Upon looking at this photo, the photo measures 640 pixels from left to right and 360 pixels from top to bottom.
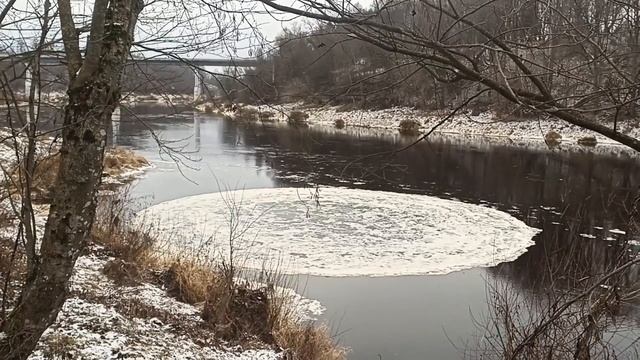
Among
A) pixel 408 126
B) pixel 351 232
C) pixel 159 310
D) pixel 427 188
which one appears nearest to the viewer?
pixel 159 310

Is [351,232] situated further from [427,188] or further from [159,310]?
[159,310]

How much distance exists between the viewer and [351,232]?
11.5 meters

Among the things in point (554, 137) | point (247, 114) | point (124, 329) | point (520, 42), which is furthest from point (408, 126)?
point (520, 42)

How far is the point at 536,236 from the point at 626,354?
544cm

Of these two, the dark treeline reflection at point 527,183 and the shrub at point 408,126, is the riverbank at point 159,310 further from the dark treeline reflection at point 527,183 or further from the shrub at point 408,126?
the shrub at point 408,126

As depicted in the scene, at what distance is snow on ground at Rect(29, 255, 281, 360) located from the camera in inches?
161

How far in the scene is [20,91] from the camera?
352 cm

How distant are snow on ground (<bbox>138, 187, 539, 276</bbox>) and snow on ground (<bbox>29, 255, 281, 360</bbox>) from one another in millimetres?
2545

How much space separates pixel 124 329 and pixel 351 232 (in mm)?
7241

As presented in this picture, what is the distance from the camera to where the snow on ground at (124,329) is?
410cm

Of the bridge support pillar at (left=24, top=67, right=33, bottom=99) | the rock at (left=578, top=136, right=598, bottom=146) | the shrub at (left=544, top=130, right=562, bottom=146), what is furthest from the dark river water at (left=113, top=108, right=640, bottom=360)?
the rock at (left=578, top=136, right=598, bottom=146)

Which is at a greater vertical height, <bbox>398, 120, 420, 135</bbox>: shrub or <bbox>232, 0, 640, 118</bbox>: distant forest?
<bbox>232, 0, 640, 118</bbox>: distant forest

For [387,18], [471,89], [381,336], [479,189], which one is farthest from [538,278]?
[479,189]

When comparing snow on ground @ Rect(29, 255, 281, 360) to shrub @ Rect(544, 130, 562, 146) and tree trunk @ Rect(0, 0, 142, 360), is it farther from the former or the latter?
shrub @ Rect(544, 130, 562, 146)
